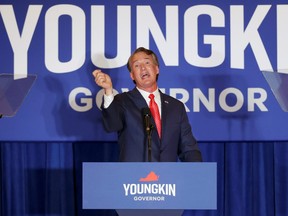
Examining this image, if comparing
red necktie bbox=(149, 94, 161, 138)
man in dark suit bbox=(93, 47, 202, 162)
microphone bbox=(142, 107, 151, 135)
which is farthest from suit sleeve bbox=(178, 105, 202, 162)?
microphone bbox=(142, 107, 151, 135)

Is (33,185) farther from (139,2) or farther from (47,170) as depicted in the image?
(139,2)

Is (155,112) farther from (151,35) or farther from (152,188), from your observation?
(151,35)

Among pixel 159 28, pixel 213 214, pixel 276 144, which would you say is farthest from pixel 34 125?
pixel 276 144

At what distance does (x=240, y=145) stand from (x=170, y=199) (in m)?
1.76

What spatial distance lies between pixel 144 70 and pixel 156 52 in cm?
89

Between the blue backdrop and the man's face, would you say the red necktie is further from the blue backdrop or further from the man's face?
the blue backdrop

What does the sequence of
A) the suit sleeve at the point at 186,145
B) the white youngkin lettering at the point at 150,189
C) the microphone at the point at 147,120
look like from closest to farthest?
the white youngkin lettering at the point at 150,189, the microphone at the point at 147,120, the suit sleeve at the point at 186,145

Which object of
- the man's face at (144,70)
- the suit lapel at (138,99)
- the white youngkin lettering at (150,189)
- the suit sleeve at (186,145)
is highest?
the man's face at (144,70)

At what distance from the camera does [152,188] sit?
2.08 meters

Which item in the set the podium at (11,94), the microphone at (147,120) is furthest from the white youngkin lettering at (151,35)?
the microphone at (147,120)

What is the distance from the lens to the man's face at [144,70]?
282cm

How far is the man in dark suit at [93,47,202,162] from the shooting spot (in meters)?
2.72

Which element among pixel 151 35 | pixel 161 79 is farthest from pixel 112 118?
pixel 151 35

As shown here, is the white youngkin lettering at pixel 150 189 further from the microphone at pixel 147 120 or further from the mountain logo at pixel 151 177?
the microphone at pixel 147 120
